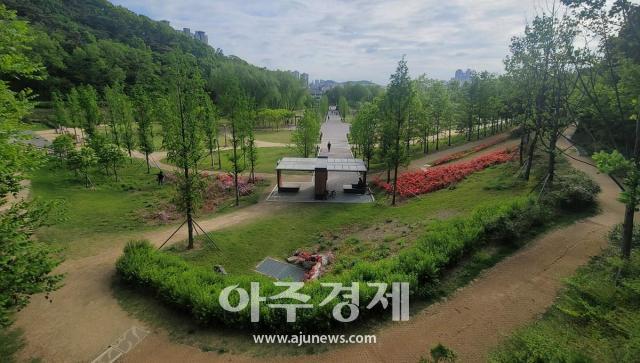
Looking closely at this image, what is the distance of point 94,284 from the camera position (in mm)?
13039

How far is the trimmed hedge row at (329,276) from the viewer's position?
31.6 feet

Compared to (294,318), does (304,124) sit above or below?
above

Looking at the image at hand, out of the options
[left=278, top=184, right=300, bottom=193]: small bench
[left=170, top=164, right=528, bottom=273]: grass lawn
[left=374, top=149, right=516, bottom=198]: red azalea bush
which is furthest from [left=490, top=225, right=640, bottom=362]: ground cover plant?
[left=278, top=184, right=300, bottom=193]: small bench

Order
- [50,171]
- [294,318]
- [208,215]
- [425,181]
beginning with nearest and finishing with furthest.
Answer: [294,318] < [208,215] < [425,181] < [50,171]

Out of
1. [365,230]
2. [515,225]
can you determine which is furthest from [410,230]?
[515,225]

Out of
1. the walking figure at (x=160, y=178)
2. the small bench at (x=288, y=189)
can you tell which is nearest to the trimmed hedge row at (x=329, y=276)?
the small bench at (x=288, y=189)

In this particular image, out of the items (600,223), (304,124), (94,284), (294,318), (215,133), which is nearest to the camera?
(294,318)

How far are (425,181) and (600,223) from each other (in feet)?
40.8

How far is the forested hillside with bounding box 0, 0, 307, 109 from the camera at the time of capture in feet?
236

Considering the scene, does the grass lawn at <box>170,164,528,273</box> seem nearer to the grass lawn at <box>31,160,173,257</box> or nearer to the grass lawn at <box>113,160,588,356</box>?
the grass lawn at <box>113,160,588,356</box>

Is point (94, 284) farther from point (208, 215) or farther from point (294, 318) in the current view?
point (208, 215)

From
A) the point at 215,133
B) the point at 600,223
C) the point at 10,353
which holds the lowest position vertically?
the point at 10,353

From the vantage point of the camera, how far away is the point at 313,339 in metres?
9.11

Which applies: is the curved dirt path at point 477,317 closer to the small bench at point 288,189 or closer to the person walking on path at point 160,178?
the small bench at point 288,189
